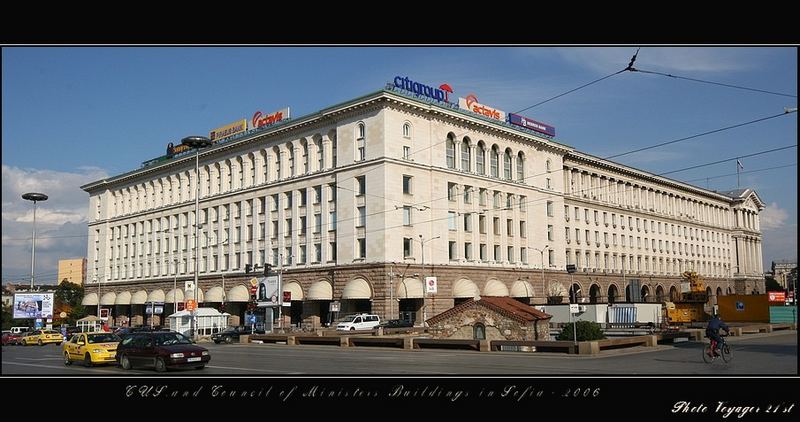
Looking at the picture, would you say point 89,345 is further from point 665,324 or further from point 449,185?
point 449,185

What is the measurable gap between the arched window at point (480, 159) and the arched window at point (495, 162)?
4.76ft

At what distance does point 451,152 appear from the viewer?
73875 mm

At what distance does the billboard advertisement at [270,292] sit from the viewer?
56031mm

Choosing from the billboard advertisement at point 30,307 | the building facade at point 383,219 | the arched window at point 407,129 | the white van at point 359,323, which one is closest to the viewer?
the white van at point 359,323

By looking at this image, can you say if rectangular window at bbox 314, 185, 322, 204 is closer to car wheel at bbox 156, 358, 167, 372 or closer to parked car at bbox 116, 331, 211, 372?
parked car at bbox 116, 331, 211, 372

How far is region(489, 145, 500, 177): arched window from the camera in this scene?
78.5m

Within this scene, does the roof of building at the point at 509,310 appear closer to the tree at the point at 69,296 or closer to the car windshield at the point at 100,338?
the car windshield at the point at 100,338

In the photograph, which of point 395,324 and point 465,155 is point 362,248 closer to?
point 395,324

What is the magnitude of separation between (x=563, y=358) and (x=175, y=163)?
72.8 m

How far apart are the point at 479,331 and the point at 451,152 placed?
3722cm

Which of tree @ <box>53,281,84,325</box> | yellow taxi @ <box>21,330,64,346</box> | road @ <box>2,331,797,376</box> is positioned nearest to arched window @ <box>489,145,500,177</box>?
yellow taxi @ <box>21,330,64,346</box>

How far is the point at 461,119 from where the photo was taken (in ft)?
241

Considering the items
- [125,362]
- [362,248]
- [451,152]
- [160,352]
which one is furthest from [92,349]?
[451,152]

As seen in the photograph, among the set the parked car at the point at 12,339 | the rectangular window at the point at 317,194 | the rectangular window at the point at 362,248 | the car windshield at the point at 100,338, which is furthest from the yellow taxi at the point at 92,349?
the rectangular window at the point at 317,194
